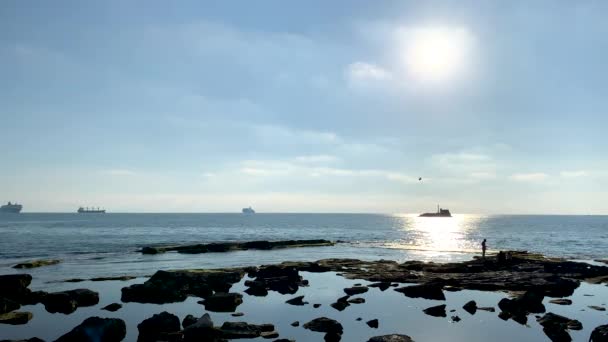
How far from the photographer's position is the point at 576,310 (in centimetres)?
3966

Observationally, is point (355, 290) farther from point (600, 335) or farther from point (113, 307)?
point (113, 307)

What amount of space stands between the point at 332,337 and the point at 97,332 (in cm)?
1487

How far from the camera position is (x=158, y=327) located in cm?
3161

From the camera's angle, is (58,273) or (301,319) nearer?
(301,319)

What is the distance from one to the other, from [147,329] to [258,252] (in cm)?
6246

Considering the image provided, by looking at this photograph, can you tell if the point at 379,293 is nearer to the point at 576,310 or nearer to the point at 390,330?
the point at 390,330

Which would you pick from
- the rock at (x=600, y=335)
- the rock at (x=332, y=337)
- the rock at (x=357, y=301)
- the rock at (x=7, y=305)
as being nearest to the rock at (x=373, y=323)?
the rock at (x=332, y=337)

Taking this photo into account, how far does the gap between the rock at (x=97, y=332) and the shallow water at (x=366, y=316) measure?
97 centimetres

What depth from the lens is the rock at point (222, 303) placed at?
39562 mm

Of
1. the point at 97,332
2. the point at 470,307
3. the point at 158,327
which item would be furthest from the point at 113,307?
the point at 470,307

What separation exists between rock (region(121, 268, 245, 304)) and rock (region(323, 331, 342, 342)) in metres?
17.4

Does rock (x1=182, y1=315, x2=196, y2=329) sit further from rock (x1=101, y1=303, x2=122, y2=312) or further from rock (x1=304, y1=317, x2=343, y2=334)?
rock (x1=101, y1=303, x2=122, y2=312)

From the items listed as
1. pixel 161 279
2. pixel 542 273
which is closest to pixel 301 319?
pixel 161 279

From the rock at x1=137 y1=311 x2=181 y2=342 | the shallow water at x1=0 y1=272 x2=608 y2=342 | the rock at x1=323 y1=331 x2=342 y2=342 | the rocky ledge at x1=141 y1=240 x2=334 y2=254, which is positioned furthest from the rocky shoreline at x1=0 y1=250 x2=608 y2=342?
Answer: the rocky ledge at x1=141 y1=240 x2=334 y2=254
